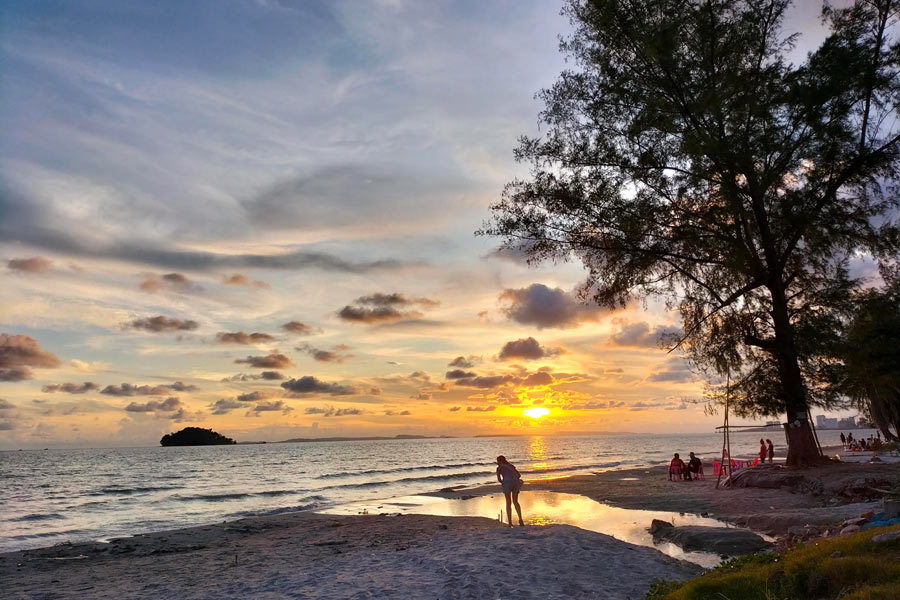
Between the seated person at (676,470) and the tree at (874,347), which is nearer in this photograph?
the tree at (874,347)

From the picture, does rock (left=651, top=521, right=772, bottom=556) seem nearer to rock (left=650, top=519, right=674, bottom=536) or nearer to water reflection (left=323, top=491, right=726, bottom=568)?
water reflection (left=323, top=491, right=726, bottom=568)

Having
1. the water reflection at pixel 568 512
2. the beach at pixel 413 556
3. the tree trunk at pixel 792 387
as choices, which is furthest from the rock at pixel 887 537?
the tree trunk at pixel 792 387

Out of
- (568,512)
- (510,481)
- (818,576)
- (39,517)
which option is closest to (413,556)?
(510,481)

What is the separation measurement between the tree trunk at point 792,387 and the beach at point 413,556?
3.64 ft

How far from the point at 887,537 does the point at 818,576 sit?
138cm

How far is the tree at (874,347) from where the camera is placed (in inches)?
835

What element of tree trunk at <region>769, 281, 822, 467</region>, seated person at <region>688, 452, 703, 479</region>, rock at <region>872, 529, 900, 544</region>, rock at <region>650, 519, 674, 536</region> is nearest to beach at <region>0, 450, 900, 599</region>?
tree trunk at <region>769, 281, 822, 467</region>

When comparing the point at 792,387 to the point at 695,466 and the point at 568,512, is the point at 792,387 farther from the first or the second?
the point at 695,466

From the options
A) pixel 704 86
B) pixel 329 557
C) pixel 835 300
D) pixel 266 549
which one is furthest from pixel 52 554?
pixel 835 300

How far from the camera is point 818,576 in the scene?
723 centimetres

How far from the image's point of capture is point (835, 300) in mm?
21797

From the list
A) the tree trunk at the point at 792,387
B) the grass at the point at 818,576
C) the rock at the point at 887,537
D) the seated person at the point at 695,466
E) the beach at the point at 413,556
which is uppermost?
the tree trunk at the point at 792,387

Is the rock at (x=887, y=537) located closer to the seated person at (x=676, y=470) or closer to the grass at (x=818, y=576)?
the grass at (x=818, y=576)

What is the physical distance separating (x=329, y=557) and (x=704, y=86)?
64.2 ft
